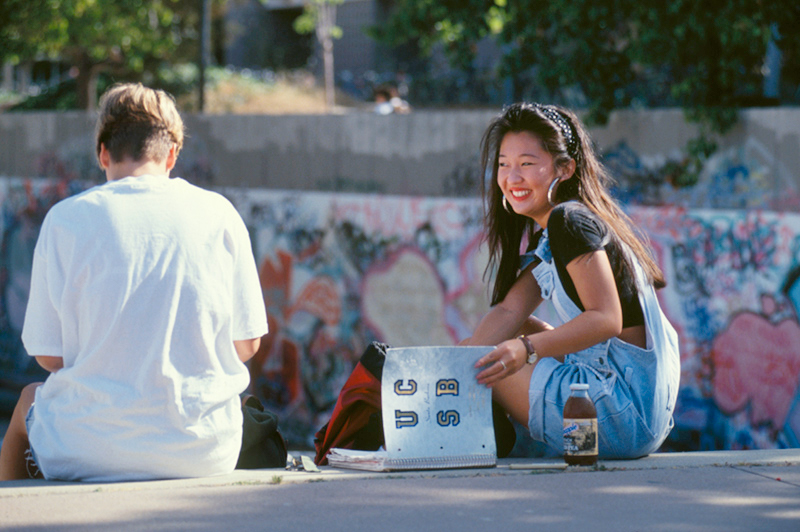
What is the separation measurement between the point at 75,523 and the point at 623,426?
Result: 174 centimetres

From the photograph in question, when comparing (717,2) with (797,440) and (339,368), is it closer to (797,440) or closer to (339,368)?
(797,440)

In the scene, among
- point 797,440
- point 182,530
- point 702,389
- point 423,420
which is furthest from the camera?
point 702,389

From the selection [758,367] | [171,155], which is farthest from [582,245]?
[758,367]

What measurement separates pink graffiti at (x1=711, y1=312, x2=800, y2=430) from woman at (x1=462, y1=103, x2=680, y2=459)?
10.6ft

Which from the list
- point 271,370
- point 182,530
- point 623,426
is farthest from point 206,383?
point 271,370

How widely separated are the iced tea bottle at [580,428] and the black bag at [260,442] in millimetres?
1018

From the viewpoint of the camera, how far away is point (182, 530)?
2.44m

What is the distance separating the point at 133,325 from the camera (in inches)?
110

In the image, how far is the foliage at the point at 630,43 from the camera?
24.5 feet

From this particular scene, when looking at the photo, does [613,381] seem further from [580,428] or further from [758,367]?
[758,367]

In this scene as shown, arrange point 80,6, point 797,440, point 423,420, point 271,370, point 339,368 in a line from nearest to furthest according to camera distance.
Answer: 1. point 423,420
2. point 797,440
3. point 339,368
4. point 271,370
5. point 80,6

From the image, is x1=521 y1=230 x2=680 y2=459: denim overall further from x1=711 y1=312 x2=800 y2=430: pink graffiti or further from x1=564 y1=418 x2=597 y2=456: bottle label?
x1=711 y1=312 x2=800 y2=430: pink graffiti

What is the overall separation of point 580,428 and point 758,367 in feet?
12.6

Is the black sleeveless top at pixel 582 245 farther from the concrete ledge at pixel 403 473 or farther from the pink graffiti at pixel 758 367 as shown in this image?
the pink graffiti at pixel 758 367
